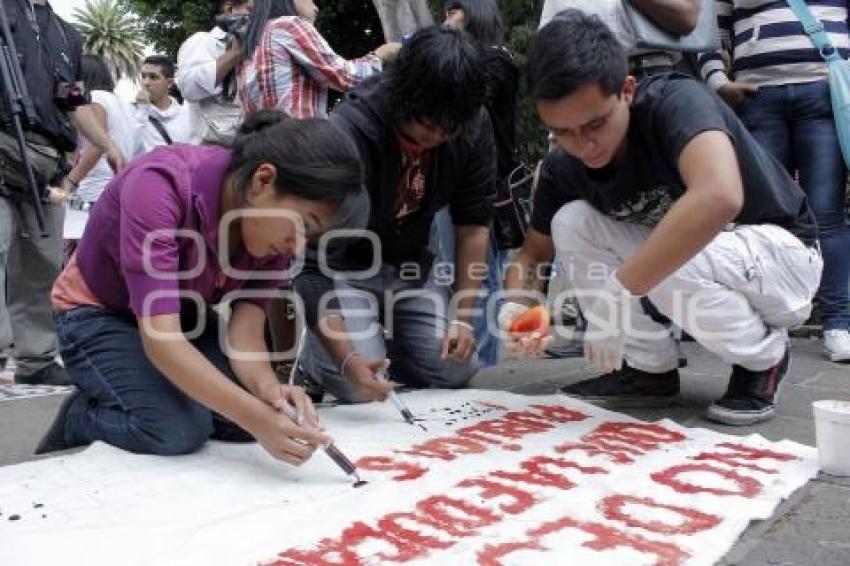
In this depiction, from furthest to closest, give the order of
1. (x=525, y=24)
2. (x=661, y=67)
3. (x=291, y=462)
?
(x=525, y=24)
(x=661, y=67)
(x=291, y=462)

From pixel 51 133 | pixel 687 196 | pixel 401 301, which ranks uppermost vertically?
pixel 51 133

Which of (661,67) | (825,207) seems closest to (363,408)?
(661,67)

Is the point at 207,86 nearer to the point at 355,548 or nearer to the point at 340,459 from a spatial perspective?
the point at 340,459

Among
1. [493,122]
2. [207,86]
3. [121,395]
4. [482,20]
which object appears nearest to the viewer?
[121,395]

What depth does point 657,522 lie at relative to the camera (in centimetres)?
165

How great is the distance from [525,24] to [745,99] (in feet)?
18.7

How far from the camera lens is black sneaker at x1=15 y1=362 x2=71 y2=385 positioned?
3.40 metres

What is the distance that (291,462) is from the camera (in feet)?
5.88

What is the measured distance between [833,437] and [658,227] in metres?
0.59

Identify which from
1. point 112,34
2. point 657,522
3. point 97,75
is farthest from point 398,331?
point 112,34

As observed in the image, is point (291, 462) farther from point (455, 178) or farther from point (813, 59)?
point (813, 59)

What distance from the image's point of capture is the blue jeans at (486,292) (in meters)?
2.97

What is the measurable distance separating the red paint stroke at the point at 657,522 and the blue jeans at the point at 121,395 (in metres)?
0.96

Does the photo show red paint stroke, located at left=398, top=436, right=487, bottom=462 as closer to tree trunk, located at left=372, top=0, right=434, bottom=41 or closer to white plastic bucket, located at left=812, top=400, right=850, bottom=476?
white plastic bucket, located at left=812, top=400, right=850, bottom=476
